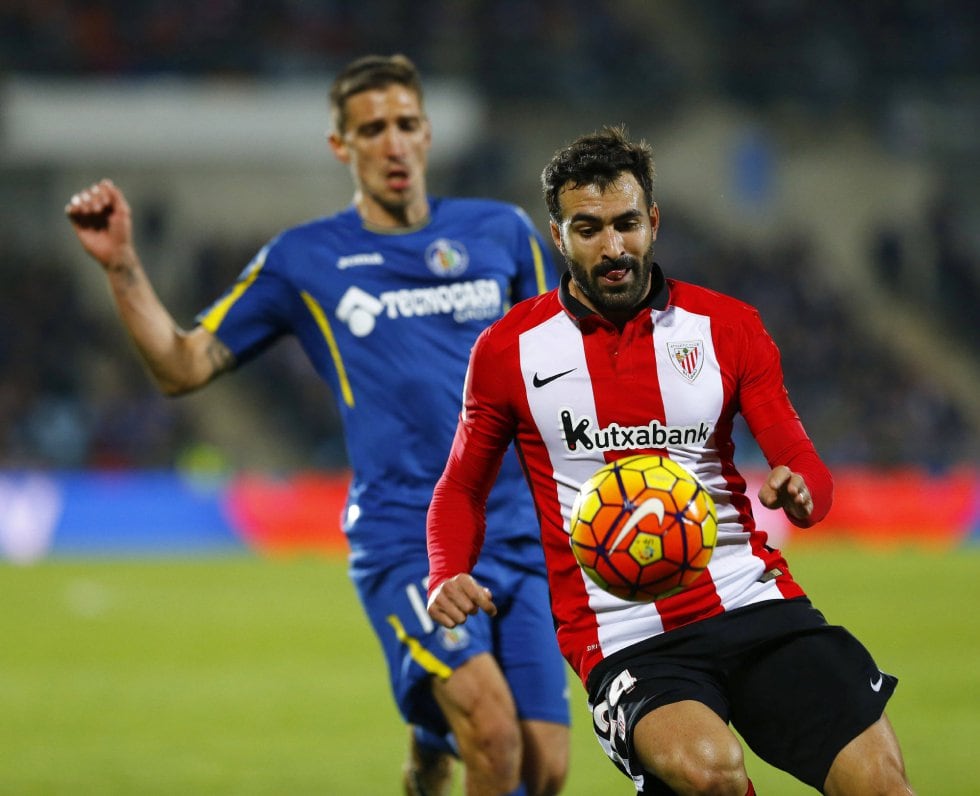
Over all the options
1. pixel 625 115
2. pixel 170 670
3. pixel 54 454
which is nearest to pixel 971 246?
pixel 625 115

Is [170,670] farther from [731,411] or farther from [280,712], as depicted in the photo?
[731,411]

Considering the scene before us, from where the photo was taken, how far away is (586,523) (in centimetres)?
386

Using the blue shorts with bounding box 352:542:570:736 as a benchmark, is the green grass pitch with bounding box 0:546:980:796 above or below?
below

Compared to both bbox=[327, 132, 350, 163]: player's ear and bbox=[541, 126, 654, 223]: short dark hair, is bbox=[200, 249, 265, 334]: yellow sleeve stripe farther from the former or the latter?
bbox=[541, 126, 654, 223]: short dark hair

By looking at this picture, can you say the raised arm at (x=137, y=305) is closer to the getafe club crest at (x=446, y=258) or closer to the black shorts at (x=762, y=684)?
the getafe club crest at (x=446, y=258)

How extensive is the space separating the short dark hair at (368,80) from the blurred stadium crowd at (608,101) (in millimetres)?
15511

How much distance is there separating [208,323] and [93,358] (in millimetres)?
17796

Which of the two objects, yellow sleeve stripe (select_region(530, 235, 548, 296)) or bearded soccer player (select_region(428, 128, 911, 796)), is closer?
bearded soccer player (select_region(428, 128, 911, 796))

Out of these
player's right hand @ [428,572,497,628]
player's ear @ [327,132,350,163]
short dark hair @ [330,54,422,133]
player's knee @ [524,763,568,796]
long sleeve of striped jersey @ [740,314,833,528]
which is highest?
short dark hair @ [330,54,422,133]

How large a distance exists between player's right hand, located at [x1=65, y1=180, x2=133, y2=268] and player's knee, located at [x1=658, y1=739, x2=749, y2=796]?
2547 mm

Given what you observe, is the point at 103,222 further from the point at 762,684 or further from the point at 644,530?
the point at 762,684

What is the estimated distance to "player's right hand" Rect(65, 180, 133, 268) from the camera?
5141 mm

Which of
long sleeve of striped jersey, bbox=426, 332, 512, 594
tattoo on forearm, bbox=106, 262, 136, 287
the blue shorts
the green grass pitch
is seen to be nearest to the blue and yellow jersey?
the blue shorts

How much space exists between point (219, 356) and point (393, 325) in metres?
0.62
